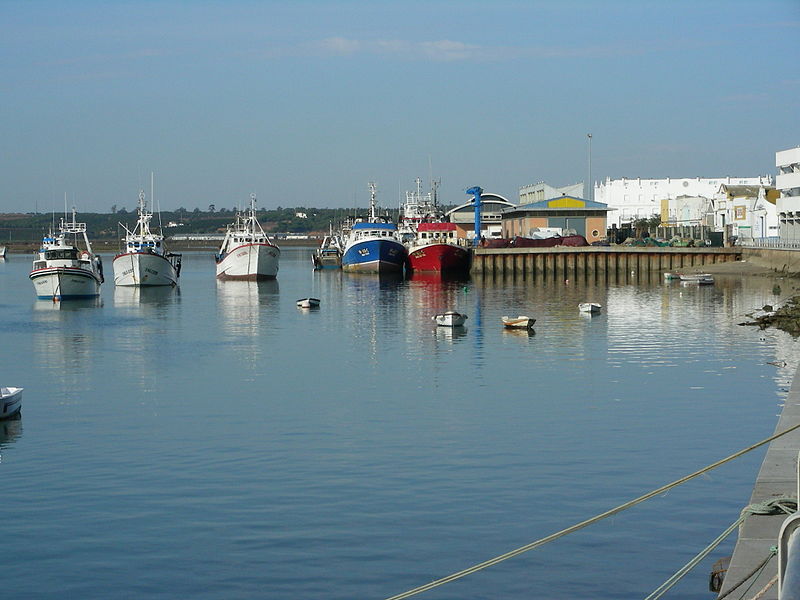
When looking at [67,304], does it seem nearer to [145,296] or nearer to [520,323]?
[145,296]

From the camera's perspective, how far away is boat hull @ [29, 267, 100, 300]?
247ft

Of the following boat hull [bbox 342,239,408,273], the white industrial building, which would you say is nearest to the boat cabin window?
boat hull [bbox 342,239,408,273]

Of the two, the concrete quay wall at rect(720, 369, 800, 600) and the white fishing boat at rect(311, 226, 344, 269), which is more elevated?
the white fishing boat at rect(311, 226, 344, 269)

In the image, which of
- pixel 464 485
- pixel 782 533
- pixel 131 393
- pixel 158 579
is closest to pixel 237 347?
pixel 131 393

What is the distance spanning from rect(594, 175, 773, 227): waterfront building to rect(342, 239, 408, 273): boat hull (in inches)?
2868

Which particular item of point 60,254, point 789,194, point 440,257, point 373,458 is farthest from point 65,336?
point 789,194

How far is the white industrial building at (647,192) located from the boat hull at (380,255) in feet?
239

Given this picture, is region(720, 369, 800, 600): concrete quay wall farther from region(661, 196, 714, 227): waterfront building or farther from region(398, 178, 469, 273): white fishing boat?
region(661, 196, 714, 227): waterfront building

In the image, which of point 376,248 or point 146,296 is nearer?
point 146,296

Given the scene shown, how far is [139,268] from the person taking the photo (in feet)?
301

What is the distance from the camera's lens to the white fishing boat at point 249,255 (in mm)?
101500

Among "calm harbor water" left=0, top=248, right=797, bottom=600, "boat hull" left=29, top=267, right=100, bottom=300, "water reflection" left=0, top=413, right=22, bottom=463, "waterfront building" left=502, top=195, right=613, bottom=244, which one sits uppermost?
"waterfront building" left=502, top=195, right=613, bottom=244

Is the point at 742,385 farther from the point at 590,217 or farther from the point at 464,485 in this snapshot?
the point at 590,217

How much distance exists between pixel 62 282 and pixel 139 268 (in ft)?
54.0
